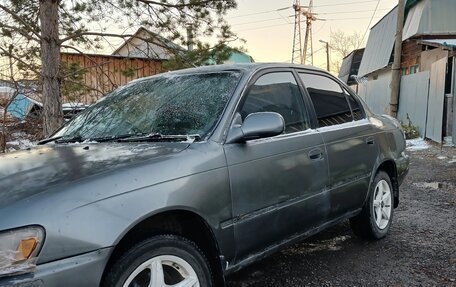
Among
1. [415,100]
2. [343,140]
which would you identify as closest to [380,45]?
[415,100]

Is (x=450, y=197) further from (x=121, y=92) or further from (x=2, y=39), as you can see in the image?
(x=2, y=39)

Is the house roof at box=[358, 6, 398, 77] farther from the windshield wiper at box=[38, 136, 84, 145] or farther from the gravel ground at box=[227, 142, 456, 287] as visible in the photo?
the windshield wiper at box=[38, 136, 84, 145]

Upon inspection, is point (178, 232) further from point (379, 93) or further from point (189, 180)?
point (379, 93)

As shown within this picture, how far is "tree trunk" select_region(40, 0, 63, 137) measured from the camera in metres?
7.10

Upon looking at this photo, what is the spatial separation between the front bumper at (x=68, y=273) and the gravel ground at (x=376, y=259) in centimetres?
181

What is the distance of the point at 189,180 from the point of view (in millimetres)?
2553

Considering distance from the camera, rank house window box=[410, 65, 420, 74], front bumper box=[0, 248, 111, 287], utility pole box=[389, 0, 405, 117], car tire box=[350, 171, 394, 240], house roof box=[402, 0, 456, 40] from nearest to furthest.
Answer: front bumper box=[0, 248, 111, 287]
car tire box=[350, 171, 394, 240]
utility pole box=[389, 0, 405, 117]
house roof box=[402, 0, 456, 40]
house window box=[410, 65, 420, 74]

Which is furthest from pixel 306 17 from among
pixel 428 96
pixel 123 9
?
pixel 123 9

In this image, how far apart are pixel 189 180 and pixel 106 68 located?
6.41m

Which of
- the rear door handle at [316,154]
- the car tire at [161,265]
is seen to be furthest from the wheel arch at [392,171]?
the car tire at [161,265]

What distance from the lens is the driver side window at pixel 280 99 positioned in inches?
133

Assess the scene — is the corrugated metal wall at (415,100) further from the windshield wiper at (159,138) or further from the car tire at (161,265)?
the car tire at (161,265)

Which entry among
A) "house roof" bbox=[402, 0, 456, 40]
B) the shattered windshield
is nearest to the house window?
"house roof" bbox=[402, 0, 456, 40]

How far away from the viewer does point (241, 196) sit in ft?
9.43
